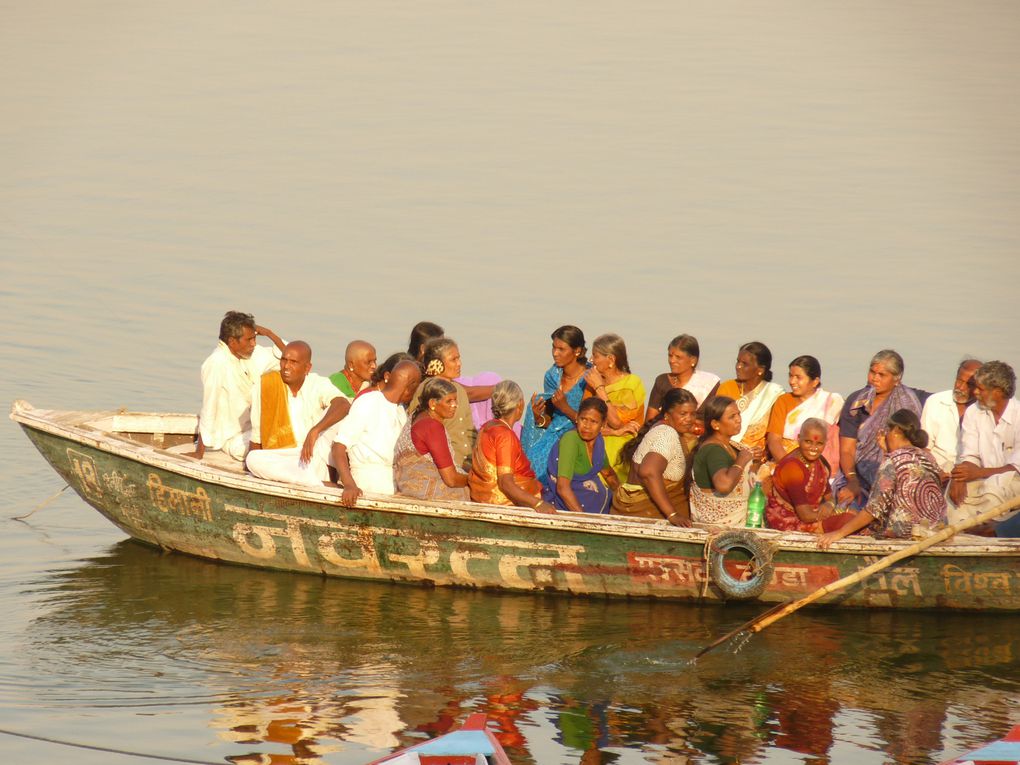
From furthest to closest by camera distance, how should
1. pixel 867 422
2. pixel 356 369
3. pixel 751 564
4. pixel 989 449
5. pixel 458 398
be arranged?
pixel 356 369 < pixel 458 398 < pixel 867 422 < pixel 989 449 < pixel 751 564

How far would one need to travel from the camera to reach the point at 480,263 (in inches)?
861

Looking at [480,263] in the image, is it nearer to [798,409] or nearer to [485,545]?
[798,409]

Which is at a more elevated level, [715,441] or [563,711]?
[715,441]

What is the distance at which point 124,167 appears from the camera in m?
28.5

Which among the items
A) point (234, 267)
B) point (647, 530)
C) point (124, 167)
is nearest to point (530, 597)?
point (647, 530)

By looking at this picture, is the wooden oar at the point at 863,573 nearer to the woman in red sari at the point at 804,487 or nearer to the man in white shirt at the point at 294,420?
the woman in red sari at the point at 804,487

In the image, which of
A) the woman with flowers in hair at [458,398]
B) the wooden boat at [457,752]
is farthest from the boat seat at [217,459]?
the wooden boat at [457,752]

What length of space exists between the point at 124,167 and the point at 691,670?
69.5 ft

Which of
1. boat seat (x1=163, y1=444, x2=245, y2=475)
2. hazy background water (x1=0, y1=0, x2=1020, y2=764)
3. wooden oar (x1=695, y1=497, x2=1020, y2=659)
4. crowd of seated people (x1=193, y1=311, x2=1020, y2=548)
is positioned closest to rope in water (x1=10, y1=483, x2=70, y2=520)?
hazy background water (x1=0, y1=0, x2=1020, y2=764)

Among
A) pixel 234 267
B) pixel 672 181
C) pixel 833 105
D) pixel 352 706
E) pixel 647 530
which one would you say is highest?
pixel 833 105

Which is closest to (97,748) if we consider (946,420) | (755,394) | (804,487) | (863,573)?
(863,573)

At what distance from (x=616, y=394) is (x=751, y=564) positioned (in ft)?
5.24

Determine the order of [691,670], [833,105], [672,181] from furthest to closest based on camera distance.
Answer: [833,105] < [672,181] < [691,670]

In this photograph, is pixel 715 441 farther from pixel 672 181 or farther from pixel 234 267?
pixel 672 181
